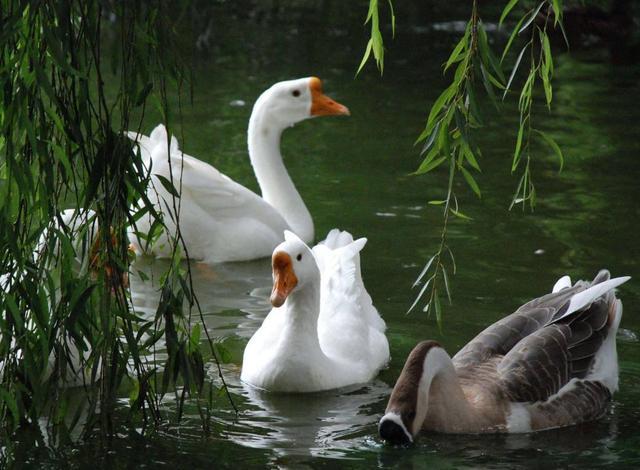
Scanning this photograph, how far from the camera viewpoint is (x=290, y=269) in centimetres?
681

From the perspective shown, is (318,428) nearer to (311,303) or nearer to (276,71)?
(311,303)

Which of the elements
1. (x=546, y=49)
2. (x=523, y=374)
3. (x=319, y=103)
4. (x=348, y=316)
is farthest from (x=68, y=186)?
(x=319, y=103)

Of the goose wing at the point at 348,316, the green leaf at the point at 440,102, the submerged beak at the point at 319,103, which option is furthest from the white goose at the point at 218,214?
the green leaf at the point at 440,102

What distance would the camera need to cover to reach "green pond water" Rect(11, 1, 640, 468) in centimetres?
590

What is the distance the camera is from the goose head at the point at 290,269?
6.77 metres

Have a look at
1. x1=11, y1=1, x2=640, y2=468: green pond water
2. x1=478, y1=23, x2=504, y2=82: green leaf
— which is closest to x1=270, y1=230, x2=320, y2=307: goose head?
x1=11, y1=1, x2=640, y2=468: green pond water

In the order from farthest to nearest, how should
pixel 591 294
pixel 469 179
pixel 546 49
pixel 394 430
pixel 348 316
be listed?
pixel 348 316, pixel 591 294, pixel 394 430, pixel 469 179, pixel 546 49

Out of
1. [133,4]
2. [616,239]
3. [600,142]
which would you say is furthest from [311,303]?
[600,142]

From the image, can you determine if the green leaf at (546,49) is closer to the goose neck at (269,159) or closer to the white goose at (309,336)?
the white goose at (309,336)

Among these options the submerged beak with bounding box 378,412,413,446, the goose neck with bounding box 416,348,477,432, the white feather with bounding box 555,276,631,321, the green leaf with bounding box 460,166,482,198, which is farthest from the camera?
the white feather with bounding box 555,276,631,321

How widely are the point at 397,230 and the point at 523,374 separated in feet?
12.2

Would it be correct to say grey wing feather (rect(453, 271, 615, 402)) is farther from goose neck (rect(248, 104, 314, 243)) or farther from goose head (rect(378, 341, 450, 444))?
goose neck (rect(248, 104, 314, 243))

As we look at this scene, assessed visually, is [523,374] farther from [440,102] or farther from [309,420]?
[440,102]

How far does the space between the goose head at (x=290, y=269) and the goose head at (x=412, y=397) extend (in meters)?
1.00
